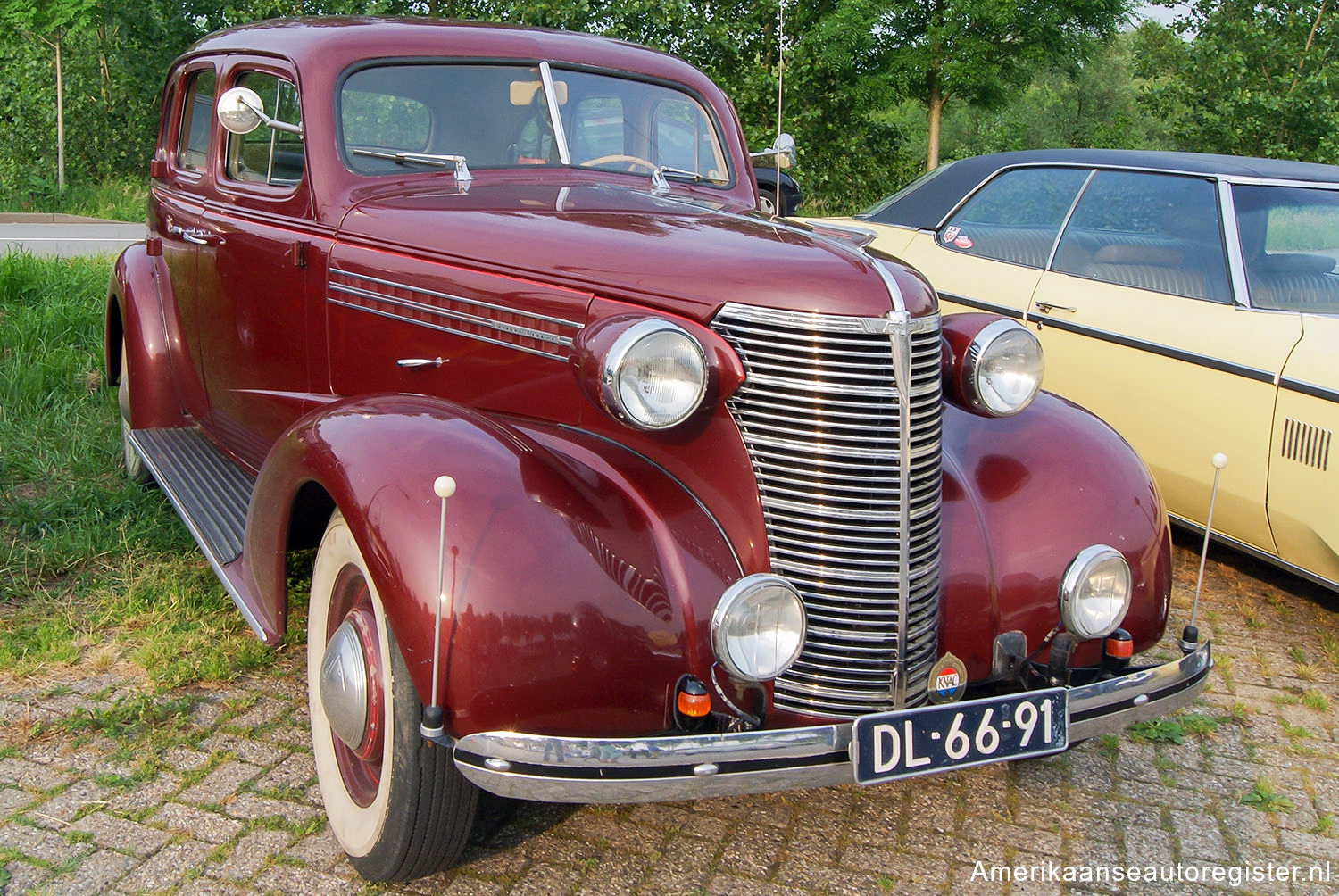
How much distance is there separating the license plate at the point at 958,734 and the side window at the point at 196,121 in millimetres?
3326

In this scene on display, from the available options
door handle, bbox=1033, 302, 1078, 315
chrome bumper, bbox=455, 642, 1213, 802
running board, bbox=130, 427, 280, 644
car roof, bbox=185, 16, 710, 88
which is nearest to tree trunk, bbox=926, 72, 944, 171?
door handle, bbox=1033, 302, 1078, 315

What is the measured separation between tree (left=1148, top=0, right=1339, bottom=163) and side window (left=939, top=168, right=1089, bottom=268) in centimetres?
1080

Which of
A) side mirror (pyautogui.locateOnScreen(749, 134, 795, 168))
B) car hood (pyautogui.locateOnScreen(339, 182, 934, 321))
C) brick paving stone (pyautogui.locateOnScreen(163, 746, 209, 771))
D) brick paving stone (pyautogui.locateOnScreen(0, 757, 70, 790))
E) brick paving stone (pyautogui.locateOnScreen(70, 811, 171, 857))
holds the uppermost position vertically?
side mirror (pyautogui.locateOnScreen(749, 134, 795, 168))

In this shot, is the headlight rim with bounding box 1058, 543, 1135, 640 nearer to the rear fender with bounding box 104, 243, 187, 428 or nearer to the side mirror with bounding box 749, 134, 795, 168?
the side mirror with bounding box 749, 134, 795, 168

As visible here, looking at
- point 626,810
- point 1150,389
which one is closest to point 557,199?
point 626,810

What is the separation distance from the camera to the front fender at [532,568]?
213cm

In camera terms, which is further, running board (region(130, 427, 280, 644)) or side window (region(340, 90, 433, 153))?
side window (region(340, 90, 433, 153))

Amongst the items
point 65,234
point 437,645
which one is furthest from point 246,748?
point 65,234

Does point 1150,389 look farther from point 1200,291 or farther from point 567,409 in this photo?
point 567,409

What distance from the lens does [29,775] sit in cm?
287

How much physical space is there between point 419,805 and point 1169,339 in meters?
3.32

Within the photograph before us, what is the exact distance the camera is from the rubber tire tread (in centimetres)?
224

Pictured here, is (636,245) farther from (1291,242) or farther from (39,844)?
(1291,242)

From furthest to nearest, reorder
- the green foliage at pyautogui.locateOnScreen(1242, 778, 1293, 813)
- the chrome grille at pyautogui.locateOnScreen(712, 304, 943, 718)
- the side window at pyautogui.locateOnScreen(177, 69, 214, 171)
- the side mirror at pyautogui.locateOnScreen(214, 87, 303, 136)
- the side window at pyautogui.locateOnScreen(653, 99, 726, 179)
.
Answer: the side window at pyautogui.locateOnScreen(177, 69, 214, 171) → the side window at pyautogui.locateOnScreen(653, 99, 726, 179) → the side mirror at pyautogui.locateOnScreen(214, 87, 303, 136) → the green foliage at pyautogui.locateOnScreen(1242, 778, 1293, 813) → the chrome grille at pyautogui.locateOnScreen(712, 304, 943, 718)
